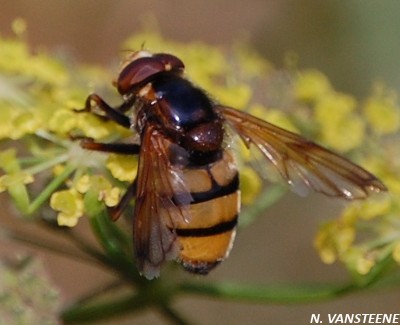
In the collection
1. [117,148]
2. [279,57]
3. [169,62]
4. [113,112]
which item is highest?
[279,57]

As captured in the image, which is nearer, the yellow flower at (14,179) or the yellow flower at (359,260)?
the yellow flower at (14,179)

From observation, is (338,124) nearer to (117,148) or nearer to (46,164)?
(117,148)

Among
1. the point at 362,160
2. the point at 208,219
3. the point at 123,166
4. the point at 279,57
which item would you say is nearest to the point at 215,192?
the point at 208,219

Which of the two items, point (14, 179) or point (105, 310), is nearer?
point (14, 179)

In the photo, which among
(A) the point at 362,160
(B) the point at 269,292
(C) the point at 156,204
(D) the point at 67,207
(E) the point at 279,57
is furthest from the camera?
(E) the point at 279,57

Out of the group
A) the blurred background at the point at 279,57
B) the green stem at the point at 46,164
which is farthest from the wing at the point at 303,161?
the blurred background at the point at 279,57

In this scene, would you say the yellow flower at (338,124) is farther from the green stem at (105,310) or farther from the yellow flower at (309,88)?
the green stem at (105,310)

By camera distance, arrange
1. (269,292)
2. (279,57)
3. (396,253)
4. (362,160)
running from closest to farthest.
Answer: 1. (396,253)
2. (269,292)
3. (362,160)
4. (279,57)
